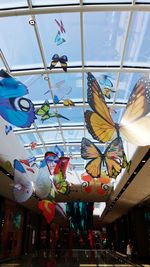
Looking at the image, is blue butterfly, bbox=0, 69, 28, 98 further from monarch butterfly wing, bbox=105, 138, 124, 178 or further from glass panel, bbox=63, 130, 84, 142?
glass panel, bbox=63, 130, 84, 142

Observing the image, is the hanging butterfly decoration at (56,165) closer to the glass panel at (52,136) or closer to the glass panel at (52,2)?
the glass panel at (52,2)

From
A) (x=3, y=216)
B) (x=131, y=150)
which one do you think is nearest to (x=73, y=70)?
(x=131, y=150)

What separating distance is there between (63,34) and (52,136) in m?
8.19

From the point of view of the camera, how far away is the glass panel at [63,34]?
802 cm

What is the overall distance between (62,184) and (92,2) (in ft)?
20.5

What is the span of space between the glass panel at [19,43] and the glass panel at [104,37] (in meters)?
1.71

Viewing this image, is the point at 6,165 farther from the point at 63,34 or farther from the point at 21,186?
the point at 63,34

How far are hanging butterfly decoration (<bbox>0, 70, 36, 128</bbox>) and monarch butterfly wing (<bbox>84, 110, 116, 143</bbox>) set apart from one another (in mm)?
939

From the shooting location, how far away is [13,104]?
448 centimetres

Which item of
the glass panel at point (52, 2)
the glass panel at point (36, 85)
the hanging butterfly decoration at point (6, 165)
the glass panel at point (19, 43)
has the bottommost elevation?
the hanging butterfly decoration at point (6, 165)

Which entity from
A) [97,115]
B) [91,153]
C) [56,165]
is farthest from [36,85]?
[97,115]

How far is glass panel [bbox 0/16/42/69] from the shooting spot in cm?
827

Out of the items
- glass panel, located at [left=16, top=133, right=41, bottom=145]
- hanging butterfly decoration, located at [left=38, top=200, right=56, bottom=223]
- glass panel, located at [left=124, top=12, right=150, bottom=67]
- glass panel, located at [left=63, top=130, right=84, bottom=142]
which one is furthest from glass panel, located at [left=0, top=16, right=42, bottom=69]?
glass panel, located at [left=63, top=130, right=84, bottom=142]

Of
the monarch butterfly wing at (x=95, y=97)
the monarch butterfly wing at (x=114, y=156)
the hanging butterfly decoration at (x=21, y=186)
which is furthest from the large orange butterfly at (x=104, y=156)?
the hanging butterfly decoration at (x=21, y=186)
